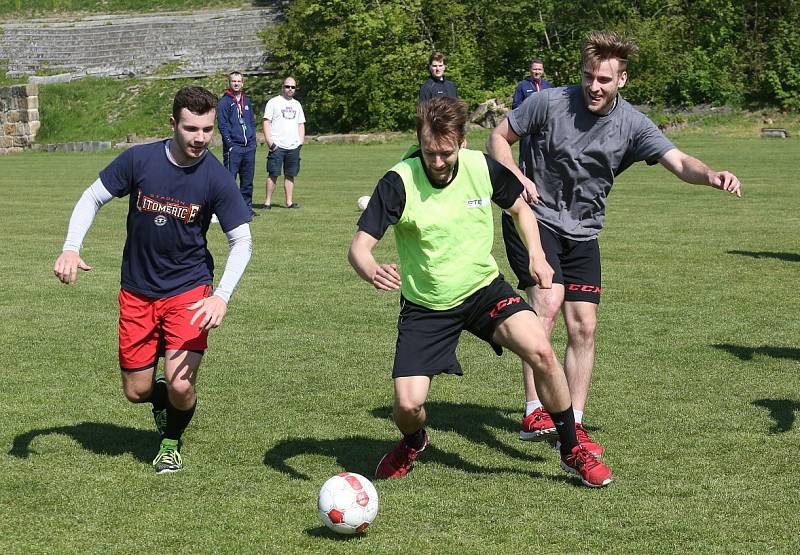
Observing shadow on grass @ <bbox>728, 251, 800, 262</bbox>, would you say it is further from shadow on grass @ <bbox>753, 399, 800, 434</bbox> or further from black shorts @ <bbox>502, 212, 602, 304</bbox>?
black shorts @ <bbox>502, 212, 602, 304</bbox>

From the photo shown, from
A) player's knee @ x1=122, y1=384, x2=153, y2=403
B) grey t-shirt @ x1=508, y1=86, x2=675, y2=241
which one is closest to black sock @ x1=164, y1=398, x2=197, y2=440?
player's knee @ x1=122, y1=384, x2=153, y2=403

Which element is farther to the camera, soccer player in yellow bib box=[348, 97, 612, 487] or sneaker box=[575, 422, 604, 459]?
sneaker box=[575, 422, 604, 459]

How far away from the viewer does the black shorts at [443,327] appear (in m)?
5.38

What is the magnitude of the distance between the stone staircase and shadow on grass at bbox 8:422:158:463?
117ft

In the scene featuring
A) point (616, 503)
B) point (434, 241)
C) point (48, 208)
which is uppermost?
point (434, 241)

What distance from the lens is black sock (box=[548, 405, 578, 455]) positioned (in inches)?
215

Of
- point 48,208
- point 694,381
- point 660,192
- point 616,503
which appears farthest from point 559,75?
point 616,503

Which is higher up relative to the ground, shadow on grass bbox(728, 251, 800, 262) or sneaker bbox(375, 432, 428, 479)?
sneaker bbox(375, 432, 428, 479)

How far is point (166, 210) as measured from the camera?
5.68m

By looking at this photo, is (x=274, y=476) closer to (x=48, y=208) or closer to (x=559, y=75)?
(x=48, y=208)

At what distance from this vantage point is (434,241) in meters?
5.29

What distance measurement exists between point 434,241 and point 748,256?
26.9ft

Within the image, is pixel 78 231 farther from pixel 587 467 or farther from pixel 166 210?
pixel 587 467

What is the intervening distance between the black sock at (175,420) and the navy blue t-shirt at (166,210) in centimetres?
61
